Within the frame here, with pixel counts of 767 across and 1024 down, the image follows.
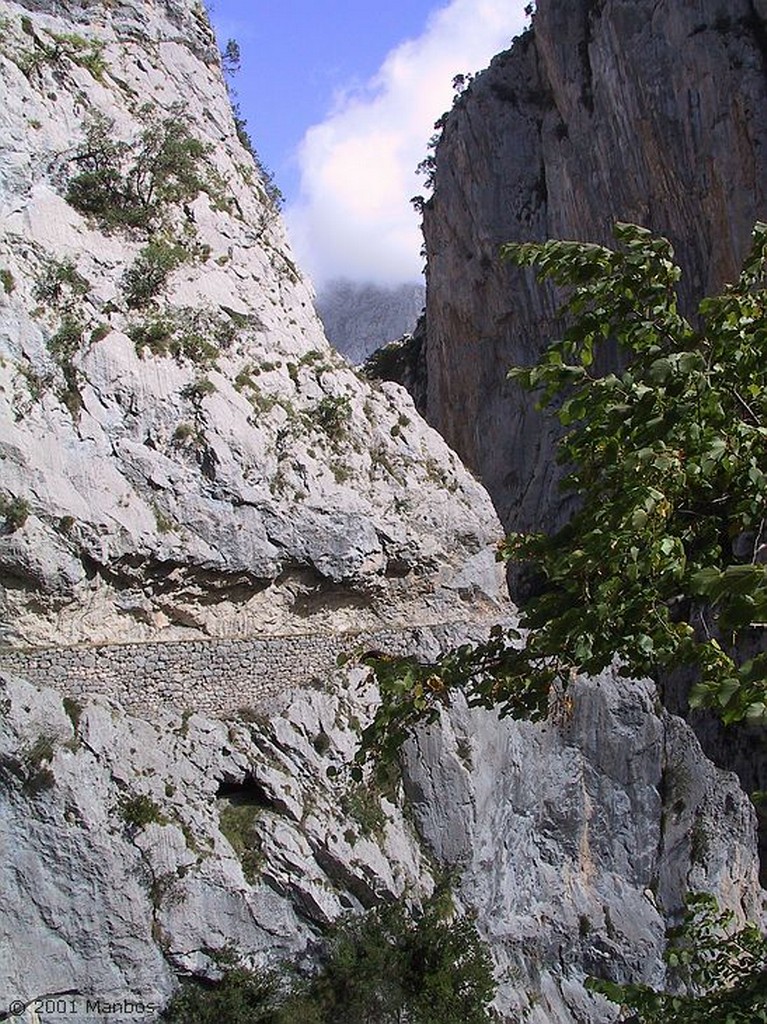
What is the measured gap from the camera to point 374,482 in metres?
16.8

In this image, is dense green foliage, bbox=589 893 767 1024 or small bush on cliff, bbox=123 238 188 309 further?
small bush on cliff, bbox=123 238 188 309

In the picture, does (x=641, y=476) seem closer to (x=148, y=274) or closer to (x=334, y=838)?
(x=334, y=838)

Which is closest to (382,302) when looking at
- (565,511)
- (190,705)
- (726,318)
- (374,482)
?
(565,511)

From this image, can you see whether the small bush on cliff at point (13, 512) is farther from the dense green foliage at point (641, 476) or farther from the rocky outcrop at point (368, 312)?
the rocky outcrop at point (368, 312)

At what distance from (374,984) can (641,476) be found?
36.6 ft

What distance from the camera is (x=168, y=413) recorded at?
1515 centimetres

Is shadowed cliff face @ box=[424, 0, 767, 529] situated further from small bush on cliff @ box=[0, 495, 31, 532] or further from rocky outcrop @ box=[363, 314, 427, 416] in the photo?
small bush on cliff @ box=[0, 495, 31, 532]

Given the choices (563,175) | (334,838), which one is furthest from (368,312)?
(334,838)

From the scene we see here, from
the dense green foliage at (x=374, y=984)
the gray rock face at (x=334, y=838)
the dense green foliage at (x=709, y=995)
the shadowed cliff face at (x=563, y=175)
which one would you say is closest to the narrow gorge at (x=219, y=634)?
the gray rock face at (x=334, y=838)

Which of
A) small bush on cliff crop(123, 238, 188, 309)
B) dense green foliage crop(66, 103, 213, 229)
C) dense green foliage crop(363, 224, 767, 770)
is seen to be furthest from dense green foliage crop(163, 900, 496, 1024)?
dense green foliage crop(66, 103, 213, 229)

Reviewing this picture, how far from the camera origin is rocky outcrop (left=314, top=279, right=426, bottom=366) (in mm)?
56719

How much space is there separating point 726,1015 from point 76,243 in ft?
50.5

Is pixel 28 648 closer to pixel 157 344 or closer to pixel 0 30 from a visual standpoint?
pixel 157 344

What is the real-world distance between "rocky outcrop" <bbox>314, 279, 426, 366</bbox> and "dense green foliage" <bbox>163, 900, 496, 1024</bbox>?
150 ft
